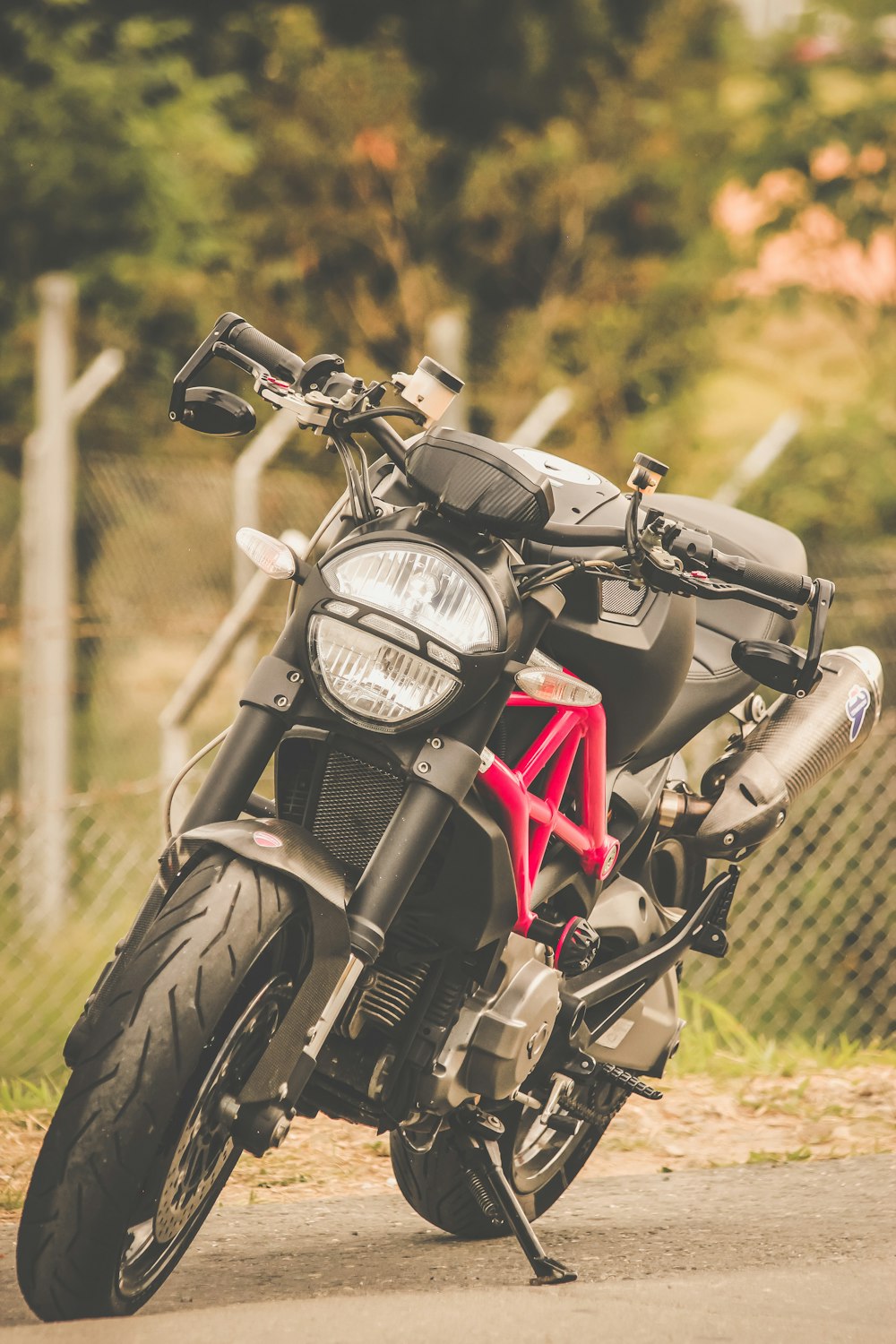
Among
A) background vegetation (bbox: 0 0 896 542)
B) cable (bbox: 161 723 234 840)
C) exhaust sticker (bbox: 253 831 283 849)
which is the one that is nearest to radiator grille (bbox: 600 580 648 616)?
cable (bbox: 161 723 234 840)

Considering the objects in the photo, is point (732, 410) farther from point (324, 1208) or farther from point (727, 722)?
point (324, 1208)

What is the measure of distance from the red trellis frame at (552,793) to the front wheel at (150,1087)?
43cm

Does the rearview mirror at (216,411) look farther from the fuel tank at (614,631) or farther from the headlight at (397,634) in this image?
the headlight at (397,634)

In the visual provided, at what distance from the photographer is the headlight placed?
266 centimetres

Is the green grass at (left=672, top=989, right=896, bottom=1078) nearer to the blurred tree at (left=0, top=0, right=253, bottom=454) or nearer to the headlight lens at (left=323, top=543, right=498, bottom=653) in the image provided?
the headlight lens at (left=323, top=543, right=498, bottom=653)

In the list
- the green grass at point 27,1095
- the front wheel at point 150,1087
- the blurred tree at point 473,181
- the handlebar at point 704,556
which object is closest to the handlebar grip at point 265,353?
the handlebar at point 704,556

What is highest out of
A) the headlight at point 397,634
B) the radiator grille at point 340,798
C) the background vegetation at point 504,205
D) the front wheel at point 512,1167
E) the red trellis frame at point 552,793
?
the background vegetation at point 504,205

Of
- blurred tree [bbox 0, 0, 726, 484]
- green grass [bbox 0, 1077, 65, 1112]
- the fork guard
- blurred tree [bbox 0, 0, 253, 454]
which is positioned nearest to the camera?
the fork guard

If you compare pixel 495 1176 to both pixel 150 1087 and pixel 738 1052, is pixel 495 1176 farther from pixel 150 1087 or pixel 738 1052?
pixel 738 1052

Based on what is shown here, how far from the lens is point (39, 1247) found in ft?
8.18

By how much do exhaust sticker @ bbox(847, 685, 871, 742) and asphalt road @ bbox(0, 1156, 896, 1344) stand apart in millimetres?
1002

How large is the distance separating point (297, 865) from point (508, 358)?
12.6 meters

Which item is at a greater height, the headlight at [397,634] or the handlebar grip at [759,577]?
the handlebar grip at [759,577]

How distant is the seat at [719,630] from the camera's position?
3.59 m
